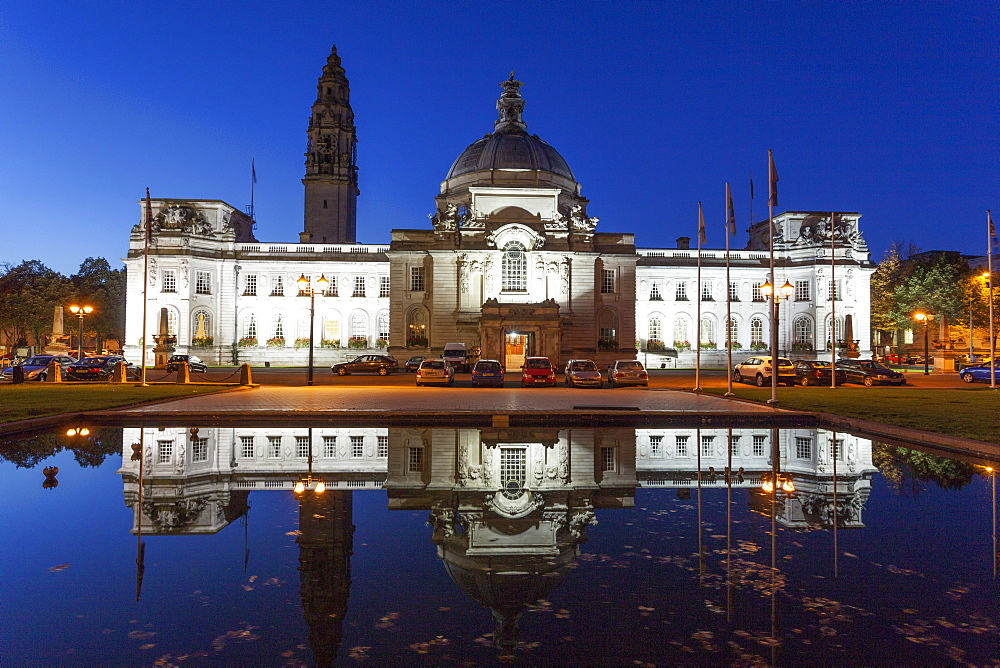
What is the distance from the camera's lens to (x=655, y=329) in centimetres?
7125

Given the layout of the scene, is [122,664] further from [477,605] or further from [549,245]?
[549,245]

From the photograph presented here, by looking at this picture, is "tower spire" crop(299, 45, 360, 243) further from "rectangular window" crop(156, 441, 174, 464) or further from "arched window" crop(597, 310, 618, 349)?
"rectangular window" crop(156, 441, 174, 464)

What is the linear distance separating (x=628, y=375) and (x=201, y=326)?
156 feet

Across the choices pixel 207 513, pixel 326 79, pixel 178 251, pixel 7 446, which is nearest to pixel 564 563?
pixel 207 513

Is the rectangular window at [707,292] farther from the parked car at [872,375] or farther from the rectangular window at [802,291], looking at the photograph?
the parked car at [872,375]

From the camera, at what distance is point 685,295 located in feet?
235

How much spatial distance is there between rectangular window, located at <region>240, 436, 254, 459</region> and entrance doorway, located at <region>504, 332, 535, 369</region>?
1604 inches

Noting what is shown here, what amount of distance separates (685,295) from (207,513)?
223ft

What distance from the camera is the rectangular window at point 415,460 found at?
1246 cm

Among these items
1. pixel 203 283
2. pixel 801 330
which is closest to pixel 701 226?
pixel 801 330

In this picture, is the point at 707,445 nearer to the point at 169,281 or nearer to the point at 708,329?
the point at 708,329

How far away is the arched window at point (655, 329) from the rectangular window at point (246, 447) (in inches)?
2348

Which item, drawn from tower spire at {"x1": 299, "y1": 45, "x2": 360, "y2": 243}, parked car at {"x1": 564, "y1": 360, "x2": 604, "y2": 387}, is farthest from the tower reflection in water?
tower spire at {"x1": 299, "y1": 45, "x2": 360, "y2": 243}

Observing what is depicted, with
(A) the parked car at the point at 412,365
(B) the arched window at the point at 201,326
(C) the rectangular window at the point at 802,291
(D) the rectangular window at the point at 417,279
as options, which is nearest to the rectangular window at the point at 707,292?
(C) the rectangular window at the point at 802,291
